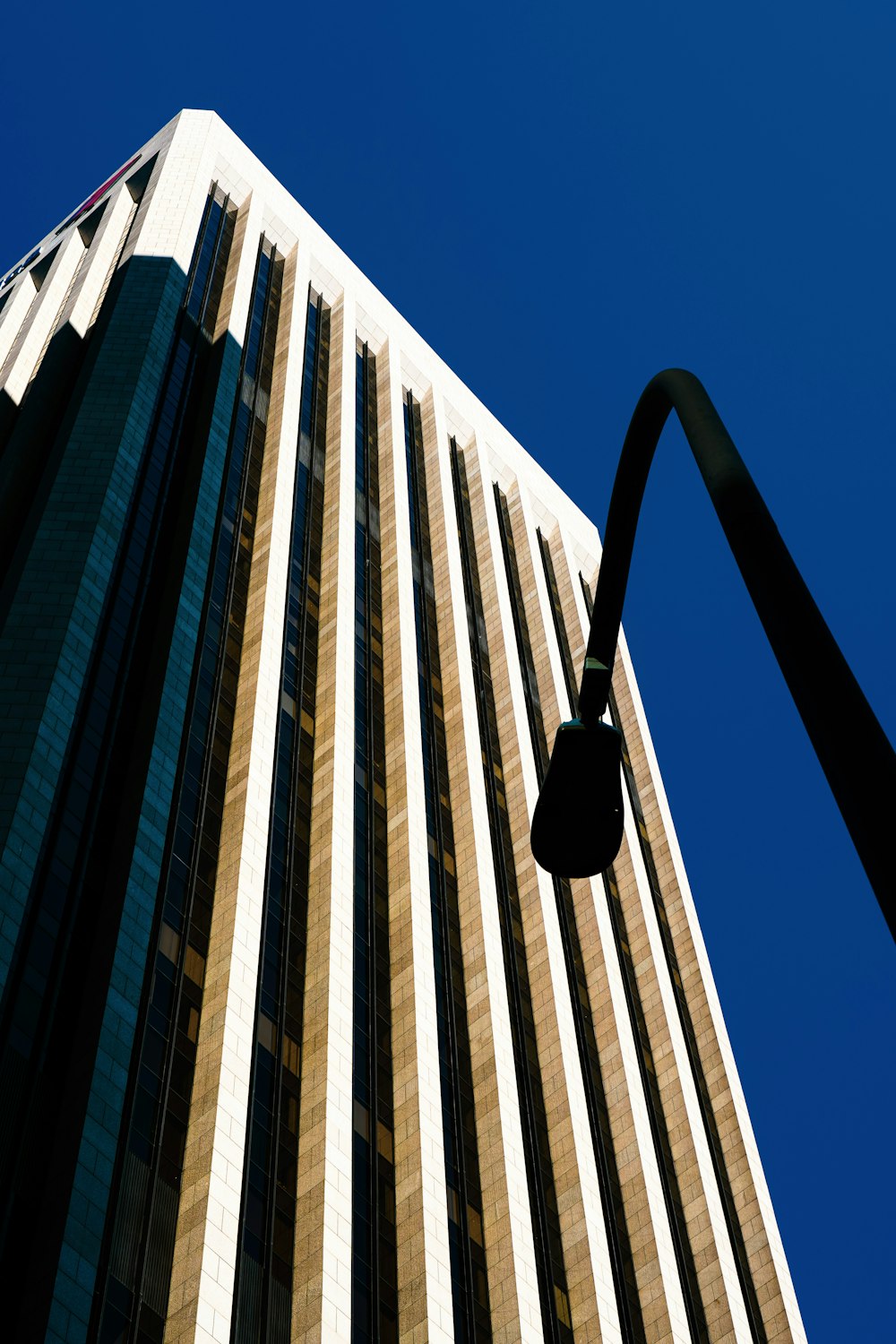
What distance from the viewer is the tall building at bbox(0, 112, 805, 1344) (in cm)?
3862

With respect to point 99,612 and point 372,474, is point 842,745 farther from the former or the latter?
point 372,474

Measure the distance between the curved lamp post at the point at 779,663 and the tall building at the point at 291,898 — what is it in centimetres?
2855

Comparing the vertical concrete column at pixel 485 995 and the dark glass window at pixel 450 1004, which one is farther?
the vertical concrete column at pixel 485 995

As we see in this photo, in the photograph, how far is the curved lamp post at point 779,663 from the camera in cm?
485

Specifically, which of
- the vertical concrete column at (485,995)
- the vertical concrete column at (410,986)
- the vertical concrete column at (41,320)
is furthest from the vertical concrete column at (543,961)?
the vertical concrete column at (41,320)

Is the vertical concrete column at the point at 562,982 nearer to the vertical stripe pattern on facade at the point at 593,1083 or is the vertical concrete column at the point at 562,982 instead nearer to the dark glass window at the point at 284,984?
the vertical stripe pattern on facade at the point at 593,1083

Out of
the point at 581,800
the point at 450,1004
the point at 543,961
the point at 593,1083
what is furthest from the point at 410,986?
the point at 581,800

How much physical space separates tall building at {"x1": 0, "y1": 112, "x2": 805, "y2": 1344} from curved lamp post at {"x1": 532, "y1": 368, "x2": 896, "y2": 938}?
93.7ft

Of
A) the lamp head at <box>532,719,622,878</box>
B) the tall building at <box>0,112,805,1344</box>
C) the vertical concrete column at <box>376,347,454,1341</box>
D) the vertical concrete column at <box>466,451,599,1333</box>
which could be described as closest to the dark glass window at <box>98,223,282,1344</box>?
the tall building at <box>0,112,805,1344</box>

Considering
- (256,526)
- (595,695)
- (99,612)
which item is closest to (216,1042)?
(99,612)

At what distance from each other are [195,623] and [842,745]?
5152cm

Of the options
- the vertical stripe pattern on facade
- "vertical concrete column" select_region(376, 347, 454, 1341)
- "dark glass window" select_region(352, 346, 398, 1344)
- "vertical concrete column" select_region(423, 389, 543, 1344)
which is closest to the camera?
"dark glass window" select_region(352, 346, 398, 1344)

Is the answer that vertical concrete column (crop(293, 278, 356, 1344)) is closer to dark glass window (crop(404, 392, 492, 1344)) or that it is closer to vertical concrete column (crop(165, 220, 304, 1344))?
vertical concrete column (crop(165, 220, 304, 1344))

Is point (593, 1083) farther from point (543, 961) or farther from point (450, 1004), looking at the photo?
point (450, 1004)
